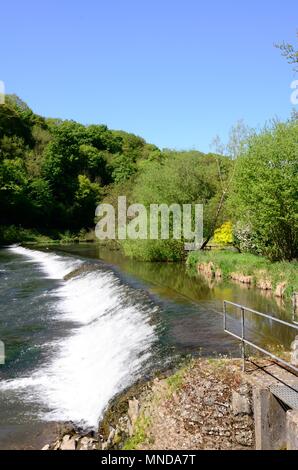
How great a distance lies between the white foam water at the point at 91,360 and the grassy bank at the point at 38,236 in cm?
4333

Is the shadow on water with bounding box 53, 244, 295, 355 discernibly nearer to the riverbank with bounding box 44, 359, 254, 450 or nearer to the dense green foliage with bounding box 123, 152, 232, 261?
the riverbank with bounding box 44, 359, 254, 450

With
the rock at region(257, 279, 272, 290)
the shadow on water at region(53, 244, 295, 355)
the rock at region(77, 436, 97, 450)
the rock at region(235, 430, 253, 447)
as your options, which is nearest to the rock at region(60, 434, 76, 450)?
the rock at region(77, 436, 97, 450)

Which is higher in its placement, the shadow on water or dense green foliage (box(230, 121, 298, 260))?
dense green foliage (box(230, 121, 298, 260))

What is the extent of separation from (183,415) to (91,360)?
6.00m

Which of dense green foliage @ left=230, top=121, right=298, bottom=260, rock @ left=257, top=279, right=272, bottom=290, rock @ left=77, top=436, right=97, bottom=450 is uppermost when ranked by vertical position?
dense green foliage @ left=230, top=121, right=298, bottom=260

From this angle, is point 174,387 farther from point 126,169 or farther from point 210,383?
point 126,169

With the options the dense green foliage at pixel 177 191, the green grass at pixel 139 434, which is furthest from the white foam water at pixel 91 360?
the dense green foliage at pixel 177 191

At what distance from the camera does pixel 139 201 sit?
122ft

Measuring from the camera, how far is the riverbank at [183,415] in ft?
23.0

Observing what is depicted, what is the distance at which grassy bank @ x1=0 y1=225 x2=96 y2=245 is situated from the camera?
61312 millimetres

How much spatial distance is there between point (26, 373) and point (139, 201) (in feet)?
85.1

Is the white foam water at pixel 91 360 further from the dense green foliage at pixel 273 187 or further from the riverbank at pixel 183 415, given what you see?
the dense green foliage at pixel 273 187

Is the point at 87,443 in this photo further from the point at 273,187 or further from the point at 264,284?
the point at 273,187

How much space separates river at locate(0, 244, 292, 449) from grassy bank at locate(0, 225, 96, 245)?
3743cm
